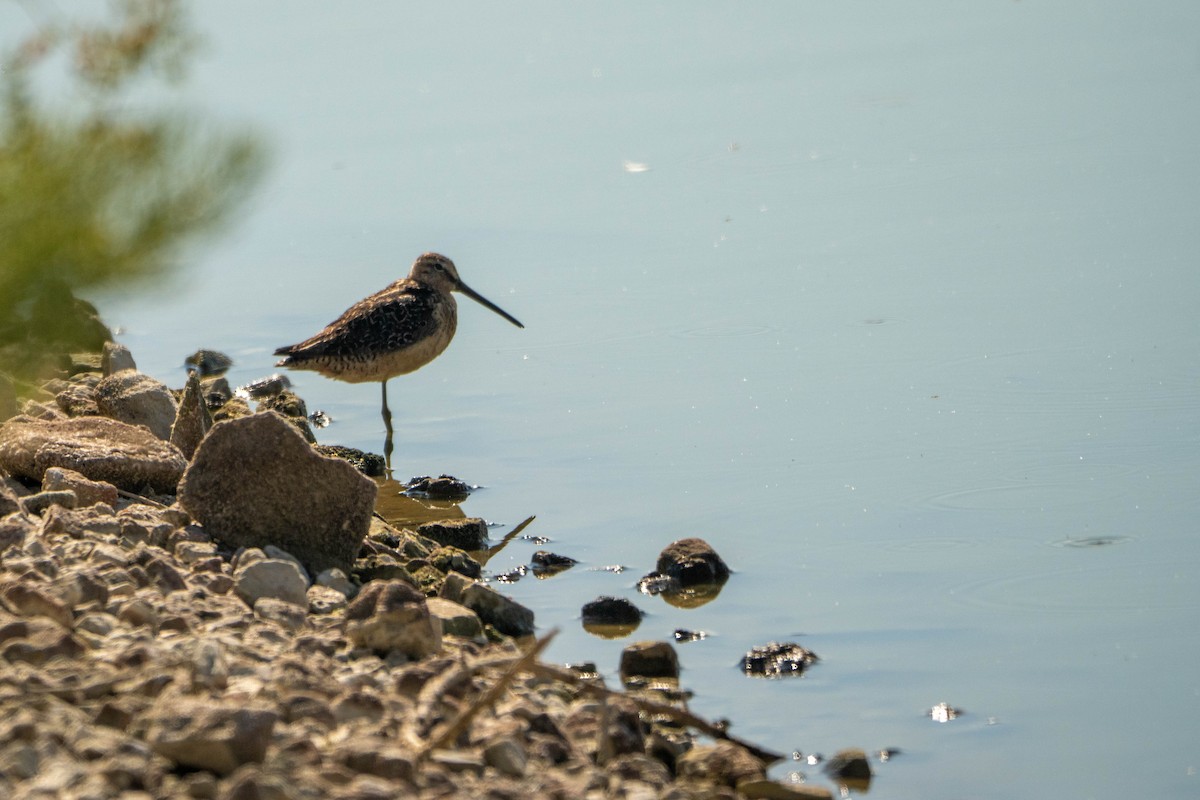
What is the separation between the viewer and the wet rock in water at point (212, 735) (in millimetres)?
4215

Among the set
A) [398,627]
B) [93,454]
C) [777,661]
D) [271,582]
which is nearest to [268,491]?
[271,582]

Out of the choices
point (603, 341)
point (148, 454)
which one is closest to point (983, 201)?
point (603, 341)

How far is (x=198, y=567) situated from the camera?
6426 millimetres

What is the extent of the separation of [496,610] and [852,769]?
1.78m

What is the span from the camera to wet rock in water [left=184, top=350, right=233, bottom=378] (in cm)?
1216

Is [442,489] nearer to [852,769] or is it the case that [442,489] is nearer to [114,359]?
[114,359]

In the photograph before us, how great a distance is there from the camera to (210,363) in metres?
12.2

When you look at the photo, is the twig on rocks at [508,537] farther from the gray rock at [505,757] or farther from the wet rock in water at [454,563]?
the gray rock at [505,757]

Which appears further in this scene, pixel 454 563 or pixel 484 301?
pixel 484 301

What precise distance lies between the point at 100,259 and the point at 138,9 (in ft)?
3.36

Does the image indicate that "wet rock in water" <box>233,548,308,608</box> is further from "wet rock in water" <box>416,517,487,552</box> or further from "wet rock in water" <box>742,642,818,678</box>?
"wet rock in water" <box>416,517,487,552</box>

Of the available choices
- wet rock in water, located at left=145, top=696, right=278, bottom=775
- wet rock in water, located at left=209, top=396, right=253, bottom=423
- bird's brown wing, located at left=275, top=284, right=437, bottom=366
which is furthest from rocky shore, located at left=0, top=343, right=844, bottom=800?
bird's brown wing, located at left=275, top=284, right=437, bottom=366

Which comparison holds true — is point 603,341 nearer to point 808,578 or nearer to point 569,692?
point 808,578

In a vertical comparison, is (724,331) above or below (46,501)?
above
